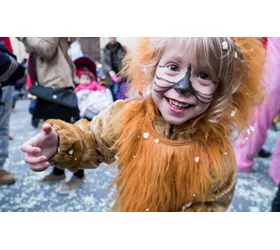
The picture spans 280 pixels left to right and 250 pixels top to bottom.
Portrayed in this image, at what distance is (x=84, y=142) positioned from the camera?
56 cm

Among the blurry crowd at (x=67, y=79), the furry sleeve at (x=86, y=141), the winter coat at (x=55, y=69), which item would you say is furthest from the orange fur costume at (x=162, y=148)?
the winter coat at (x=55, y=69)

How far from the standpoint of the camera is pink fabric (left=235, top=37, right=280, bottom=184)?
701 mm

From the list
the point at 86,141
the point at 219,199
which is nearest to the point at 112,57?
the point at 86,141

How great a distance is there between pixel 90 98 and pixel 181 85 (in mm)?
375

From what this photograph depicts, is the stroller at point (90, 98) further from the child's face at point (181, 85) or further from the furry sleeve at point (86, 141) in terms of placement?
the child's face at point (181, 85)

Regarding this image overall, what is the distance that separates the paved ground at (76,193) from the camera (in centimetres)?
84

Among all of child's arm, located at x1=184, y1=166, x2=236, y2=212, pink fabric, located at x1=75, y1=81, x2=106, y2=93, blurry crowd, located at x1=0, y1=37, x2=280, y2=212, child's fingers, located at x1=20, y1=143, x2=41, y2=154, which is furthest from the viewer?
pink fabric, located at x1=75, y1=81, x2=106, y2=93

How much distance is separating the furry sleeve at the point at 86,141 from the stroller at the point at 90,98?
110 mm

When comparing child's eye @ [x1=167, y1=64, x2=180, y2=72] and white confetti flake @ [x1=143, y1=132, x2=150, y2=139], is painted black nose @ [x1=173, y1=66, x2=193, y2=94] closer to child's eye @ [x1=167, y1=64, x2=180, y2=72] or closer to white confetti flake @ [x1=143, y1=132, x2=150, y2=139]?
child's eye @ [x1=167, y1=64, x2=180, y2=72]

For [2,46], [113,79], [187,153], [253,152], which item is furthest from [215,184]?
[253,152]

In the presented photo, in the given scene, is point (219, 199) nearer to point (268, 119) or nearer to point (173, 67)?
point (173, 67)

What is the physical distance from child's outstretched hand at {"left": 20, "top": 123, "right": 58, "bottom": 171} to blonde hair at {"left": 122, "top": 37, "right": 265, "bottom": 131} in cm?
20

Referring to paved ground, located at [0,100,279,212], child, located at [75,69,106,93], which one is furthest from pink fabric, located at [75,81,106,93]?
paved ground, located at [0,100,279,212]

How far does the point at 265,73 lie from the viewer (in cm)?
55
